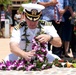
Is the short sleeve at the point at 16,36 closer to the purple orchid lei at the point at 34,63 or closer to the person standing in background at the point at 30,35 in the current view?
the person standing in background at the point at 30,35

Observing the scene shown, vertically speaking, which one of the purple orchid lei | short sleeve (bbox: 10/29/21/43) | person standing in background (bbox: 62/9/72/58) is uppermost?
short sleeve (bbox: 10/29/21/43)

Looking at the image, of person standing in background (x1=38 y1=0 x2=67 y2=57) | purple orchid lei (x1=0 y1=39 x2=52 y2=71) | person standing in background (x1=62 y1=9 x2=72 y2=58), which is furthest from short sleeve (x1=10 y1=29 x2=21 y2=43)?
person standing in background (x1=62 y1=9 x2=72 y2=58)

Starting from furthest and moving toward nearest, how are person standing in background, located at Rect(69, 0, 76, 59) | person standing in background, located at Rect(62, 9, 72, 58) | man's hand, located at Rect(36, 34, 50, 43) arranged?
person standing in background, located at Rect(62, 9, 72, 58) < person standing in background, located at Rect(69, 0, 76, 59) < man's hand, located at Rect(36, 34, 50, 43)

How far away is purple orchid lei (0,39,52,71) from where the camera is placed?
4105 mm

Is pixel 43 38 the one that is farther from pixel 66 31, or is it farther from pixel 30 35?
pixel 66 31

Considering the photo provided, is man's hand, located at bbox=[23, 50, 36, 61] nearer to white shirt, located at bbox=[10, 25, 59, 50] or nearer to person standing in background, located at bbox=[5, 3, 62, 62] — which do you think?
person standing in background, located at bbox=[5, 3, 62, 62]

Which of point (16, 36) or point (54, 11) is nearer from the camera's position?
point (16, 36)

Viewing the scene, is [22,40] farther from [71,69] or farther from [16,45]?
[71,69]

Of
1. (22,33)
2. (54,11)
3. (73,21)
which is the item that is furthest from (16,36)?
(73,21)

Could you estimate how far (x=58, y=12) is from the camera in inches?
279

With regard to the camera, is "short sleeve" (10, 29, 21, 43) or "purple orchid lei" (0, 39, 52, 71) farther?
"short sleeve" (10, 29, 21, 43)

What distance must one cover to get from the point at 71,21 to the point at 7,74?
3.50 m

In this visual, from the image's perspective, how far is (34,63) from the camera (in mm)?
4191

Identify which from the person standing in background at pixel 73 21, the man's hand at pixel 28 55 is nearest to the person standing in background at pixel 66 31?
the person standing in background at pixel 73 21
